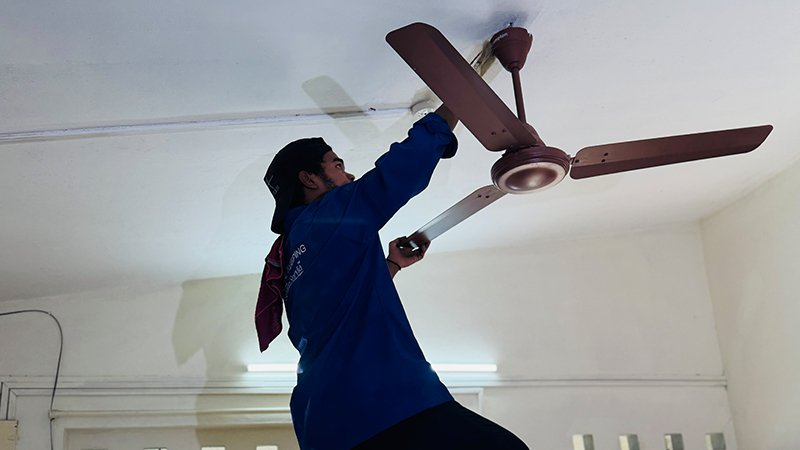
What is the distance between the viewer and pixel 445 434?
1.30m

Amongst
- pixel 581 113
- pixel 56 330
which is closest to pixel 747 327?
pixel 581 113

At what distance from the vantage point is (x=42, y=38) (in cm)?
165

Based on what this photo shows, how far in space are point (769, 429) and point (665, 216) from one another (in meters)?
0.98

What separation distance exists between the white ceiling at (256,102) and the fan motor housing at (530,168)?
361mm

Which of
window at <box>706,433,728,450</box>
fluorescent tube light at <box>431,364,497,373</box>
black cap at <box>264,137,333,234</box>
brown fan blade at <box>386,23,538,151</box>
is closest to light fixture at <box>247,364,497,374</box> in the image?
fluorescent tube light at <box>431,364,497,373</box>

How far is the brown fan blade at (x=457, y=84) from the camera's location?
55.5 inches

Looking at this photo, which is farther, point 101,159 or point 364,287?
point 101,159

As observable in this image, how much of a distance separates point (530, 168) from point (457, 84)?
306 mm

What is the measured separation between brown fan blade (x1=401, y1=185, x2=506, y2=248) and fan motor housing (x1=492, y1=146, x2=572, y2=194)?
80 mm

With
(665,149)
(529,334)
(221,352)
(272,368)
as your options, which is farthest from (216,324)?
(665,149)

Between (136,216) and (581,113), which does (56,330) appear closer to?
(136,216)

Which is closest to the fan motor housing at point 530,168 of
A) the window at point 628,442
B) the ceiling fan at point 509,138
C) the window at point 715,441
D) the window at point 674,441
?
the ceiling fan at point 509,138

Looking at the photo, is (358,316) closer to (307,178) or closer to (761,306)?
(307,178)

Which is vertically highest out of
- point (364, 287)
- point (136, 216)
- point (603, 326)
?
point (136, 216)
